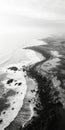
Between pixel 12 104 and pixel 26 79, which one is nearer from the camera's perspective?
pixel 12 104

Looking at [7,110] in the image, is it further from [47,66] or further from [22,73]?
[47,66]

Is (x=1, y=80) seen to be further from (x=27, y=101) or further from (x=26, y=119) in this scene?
(x=26, y=119)

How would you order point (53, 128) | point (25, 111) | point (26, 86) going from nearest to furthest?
1. point (53, 128)
2. point (25, 111)
3. point (26, 86)

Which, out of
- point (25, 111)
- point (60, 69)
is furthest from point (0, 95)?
point (60, 69)

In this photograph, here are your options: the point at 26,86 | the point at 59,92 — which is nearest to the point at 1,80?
the point at 26,86

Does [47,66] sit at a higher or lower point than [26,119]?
lower

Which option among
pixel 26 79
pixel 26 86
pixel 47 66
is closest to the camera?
pixel 26 86

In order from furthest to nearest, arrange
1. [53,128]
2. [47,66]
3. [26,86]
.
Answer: [47,66], [26,86], [53,128]

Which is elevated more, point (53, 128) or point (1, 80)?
point (53, 128)

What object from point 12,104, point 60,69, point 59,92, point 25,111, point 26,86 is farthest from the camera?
point 60,69
